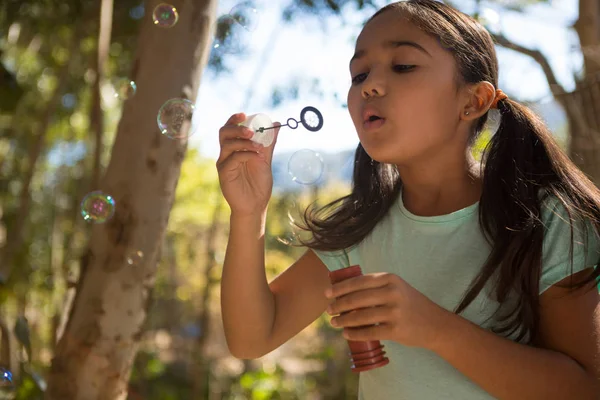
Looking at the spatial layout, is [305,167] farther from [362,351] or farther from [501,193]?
[362,351]

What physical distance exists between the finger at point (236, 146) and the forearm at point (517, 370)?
549 millimetres

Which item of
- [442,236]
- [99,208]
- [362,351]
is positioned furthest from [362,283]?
[99,208]

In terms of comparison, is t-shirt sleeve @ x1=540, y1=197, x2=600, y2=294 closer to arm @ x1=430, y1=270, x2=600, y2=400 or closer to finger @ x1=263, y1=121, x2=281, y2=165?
arm @ x1=430, y1=270, x2=600, y2=400

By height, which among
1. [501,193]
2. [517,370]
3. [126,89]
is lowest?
[517,370]

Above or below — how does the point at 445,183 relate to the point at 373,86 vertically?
below

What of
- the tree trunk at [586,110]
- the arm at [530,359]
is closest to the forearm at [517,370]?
the arm at [530,359]

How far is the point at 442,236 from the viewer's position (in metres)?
1.33

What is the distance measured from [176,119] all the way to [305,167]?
0.37 meters

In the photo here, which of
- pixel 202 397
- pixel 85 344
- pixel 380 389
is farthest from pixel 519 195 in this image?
pixel 202 397

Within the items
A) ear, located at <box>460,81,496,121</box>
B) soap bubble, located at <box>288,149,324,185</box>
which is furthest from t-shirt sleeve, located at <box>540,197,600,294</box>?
soap bubble, located at <box>288,149,324,185</box>

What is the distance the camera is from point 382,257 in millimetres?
1397

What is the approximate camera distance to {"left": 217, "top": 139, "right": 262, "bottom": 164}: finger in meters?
1.33

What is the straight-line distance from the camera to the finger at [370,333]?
95 cm

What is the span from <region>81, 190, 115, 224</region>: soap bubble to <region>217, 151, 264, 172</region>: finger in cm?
56
